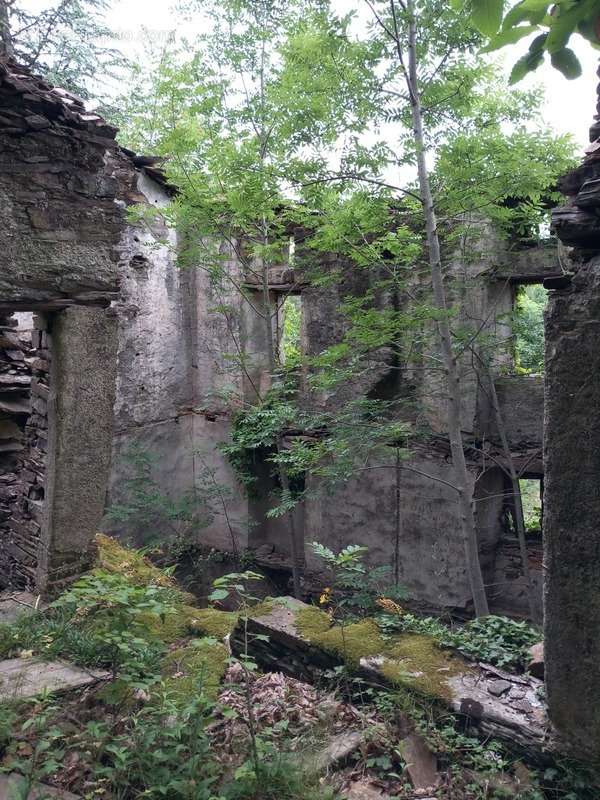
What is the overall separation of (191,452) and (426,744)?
25.5 ft

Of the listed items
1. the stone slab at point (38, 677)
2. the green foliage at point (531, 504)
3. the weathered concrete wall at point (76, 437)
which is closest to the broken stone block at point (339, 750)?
the stone slab at point (38, 677)

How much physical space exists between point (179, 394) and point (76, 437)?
569cm

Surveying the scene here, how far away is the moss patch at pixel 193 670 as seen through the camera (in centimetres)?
329

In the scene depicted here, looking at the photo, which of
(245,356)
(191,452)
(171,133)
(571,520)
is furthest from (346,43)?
(191,452)

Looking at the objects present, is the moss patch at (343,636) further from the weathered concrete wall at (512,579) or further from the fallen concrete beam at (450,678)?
the weathered concrete wall at (512,579)

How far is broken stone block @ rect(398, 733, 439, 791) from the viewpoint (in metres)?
2.75

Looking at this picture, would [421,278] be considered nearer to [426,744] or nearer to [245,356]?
[245,356]

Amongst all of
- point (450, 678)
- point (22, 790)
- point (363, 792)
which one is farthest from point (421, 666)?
point (22, 790)

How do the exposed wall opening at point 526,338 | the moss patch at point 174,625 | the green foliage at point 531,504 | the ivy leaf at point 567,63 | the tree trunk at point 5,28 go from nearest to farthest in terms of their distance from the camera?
the ivy leaf at point 567,63 → the moss patch at point 174,625 → the exposed wall opening at point 526,338 → the green foliage at point 531,504 → the tree trunk at point 5,28

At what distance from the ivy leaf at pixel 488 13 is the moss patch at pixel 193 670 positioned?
278cm

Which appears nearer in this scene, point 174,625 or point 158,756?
point 158,756

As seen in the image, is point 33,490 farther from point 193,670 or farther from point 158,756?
point 158,756

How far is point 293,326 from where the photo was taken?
46.8ft

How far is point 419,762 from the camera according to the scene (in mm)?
2840
